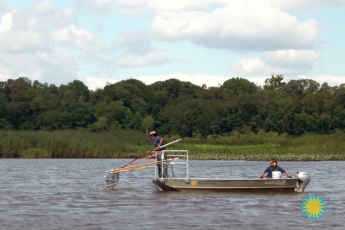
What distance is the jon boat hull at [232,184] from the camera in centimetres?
2589

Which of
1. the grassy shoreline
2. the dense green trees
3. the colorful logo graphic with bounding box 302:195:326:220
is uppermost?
the dense green trees

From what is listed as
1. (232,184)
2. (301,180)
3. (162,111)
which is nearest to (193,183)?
(232,184)

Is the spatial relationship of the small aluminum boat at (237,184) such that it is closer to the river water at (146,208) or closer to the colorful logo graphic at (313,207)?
the river water at (146,208)

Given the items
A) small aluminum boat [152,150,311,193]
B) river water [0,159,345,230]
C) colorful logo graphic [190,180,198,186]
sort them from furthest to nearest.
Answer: colorful logo graphic [190,180,198,186] < small aluminum boat [152,150,311,193] < river water [0,159,345,230]

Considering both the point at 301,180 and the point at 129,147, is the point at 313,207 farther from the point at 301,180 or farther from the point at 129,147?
the point at 129,147

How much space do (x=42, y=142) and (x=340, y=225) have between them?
4026 cm

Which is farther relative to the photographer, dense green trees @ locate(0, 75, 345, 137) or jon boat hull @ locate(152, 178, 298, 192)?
dense green trees @ locate(0, 75, 345, 137)

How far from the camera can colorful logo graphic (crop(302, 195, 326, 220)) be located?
21.0 meters

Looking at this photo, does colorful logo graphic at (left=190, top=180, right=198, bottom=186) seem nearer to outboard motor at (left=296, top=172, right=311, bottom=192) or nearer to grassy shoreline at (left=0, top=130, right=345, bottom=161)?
outboard motor at (left=296, top=172, right=311, bottom=192)

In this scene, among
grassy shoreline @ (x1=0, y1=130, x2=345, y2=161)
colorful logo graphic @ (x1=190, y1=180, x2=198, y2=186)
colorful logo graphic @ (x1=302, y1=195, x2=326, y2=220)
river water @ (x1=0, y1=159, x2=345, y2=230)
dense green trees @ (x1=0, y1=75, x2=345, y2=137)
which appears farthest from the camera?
dense green trees @ (x1=0, y1=75, x2=345, y2=137)

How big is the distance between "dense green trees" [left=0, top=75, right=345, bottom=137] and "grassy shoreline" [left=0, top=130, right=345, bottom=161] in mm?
46053

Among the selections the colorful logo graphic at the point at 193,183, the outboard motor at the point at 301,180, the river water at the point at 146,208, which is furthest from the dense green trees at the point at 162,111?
the colorful logo graphic at the point at 193,183

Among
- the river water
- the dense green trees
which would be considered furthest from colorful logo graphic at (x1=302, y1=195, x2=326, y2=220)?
the dense green trees

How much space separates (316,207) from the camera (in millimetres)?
23172
